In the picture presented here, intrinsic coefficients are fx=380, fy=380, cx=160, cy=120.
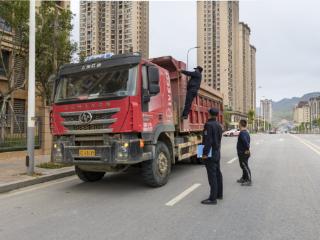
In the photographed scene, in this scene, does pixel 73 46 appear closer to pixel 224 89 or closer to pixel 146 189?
pixel 146 189

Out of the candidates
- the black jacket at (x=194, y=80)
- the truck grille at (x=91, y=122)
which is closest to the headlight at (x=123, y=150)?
the truck grille at (x=91, y=122)

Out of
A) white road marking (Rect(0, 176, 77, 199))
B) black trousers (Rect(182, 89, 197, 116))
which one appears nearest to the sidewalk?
white road marking (Rect(0, 176, 77, 199))

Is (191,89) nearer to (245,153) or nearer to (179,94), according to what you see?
(179,94)

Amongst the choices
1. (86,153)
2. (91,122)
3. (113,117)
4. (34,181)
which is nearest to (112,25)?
(34,181)

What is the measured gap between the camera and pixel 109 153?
7.87 metres

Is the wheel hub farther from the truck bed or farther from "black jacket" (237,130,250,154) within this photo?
"black jacket" (237,130,250,154)

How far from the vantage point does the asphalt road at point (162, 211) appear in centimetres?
532

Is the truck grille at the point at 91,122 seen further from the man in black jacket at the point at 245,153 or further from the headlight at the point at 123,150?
the man in black jacket at the point at 245,153

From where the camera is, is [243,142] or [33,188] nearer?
[33,188]

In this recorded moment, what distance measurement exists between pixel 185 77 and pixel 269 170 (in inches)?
157

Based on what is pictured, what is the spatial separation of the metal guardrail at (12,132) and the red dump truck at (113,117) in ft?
18.7

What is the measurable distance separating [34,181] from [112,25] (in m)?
33.4

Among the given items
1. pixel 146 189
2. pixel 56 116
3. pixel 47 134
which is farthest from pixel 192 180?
pixel 47 134

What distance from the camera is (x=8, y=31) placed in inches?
1005
